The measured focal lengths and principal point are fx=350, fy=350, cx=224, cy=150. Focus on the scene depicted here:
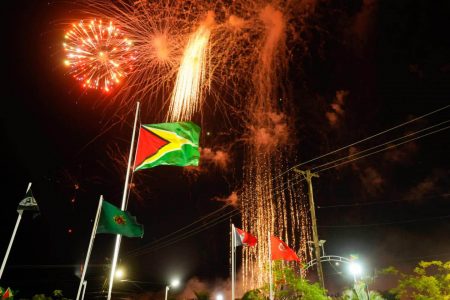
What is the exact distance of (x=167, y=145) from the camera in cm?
1089

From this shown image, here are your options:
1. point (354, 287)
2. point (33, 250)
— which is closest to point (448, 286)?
point (354, 287)

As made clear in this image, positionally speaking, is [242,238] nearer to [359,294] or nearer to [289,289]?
[289,289]

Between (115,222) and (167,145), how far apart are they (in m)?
2.75

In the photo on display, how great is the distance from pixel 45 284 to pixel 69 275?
2.42 m

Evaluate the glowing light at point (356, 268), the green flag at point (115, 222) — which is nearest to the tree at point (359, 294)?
the glowing light at point (356, 268)

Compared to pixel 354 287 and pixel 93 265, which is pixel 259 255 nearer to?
pixel 354 287

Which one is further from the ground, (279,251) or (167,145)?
(167,145)

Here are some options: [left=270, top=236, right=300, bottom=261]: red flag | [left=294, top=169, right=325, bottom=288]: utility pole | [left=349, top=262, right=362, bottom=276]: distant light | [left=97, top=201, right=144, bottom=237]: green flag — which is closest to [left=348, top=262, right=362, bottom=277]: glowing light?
[left=349, top=262, right=362, bottom=276]: distant light

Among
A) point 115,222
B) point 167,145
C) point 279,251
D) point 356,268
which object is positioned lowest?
point 115,222

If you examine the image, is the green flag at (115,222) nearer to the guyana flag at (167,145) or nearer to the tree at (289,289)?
the guyana flag at (167,145)

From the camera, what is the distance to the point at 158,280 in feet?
168

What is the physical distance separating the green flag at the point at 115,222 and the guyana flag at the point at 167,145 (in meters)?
1.37

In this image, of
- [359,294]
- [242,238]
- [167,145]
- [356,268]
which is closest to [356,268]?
[356,268]

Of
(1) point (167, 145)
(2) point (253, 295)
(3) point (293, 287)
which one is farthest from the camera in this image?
(2) point (253, 295)
